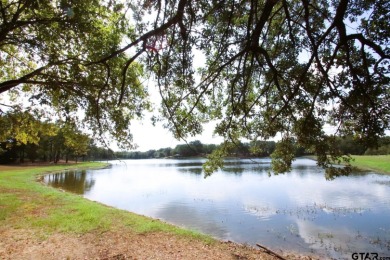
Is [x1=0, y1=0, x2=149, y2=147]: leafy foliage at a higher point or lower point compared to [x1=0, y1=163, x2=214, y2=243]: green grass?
higher

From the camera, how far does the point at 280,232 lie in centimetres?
1317

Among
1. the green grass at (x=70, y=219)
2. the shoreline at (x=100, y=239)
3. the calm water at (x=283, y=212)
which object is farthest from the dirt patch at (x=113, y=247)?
the calm water at (x=283, y=212)

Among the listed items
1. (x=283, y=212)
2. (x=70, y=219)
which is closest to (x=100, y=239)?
(x=70, y=219)

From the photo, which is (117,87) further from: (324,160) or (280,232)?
(280,232)

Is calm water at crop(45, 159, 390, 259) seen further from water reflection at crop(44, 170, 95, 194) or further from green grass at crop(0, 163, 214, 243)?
green grass at crop(0, 163, 214, 243)

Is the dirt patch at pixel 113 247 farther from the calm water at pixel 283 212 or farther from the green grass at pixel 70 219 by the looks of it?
the calm water at pixel 283 212

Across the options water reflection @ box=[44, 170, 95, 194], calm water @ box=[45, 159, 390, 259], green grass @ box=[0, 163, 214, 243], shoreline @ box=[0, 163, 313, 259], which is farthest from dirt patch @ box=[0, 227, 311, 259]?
water reflection @ box=[44, 170, 95, 194]

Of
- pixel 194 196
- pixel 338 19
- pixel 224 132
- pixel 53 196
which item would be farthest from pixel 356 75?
pixel 53 196

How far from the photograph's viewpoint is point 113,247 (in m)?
9.89

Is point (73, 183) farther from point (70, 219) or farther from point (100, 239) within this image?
point (100, 239)

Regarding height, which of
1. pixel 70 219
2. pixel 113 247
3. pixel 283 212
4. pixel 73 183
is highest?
pixel 73 183

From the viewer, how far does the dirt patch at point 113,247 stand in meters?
9.05

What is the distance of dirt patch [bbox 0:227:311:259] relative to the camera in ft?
29.7

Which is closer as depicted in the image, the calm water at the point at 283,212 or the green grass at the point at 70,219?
the calm water at the point at 283,212
